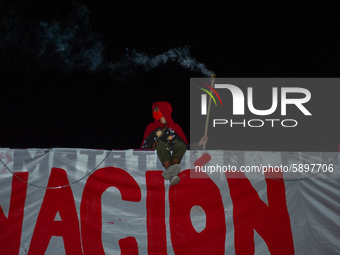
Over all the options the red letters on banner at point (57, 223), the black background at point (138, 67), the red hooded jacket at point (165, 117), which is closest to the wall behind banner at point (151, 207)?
the red letters on banner at point (57, 223)

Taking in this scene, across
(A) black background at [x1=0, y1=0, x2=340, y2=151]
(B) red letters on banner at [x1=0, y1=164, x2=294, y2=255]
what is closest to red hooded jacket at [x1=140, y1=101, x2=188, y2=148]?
(B) red letters on banner at [x1=0, y1=164, x2=294, y2=255]

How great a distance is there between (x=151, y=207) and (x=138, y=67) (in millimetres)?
2238

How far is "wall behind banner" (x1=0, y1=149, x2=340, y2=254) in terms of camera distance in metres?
2.78

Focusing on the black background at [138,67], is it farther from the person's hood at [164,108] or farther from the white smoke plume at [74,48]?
the person's hood at [164,108]

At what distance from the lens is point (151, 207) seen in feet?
A: 9.36

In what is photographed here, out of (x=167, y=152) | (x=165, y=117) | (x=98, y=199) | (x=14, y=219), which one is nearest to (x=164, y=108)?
(x=165, y=117)

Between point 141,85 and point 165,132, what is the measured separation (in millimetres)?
1309

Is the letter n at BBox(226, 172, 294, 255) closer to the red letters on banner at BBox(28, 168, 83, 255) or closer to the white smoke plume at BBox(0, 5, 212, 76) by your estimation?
the red letters on banner at BBox(28, 168, 83, 255)

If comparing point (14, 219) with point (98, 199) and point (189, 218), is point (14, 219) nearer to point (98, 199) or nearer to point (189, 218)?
point (98, 199)

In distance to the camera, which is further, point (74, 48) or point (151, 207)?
point (74, 48)

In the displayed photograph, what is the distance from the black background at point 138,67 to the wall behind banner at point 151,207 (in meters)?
1.38

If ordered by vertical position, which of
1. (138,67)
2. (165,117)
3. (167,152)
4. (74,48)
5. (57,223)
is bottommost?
(57,223)

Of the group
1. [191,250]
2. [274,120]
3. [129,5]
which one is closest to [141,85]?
[129,5]

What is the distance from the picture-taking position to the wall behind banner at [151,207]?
109 inches
